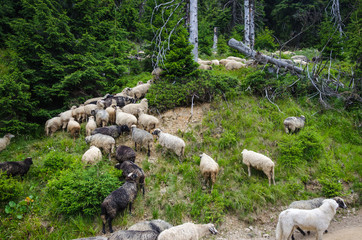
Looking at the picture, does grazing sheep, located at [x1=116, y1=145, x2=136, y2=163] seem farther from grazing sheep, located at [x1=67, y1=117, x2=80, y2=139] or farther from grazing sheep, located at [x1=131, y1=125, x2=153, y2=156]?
grazing sheep, located at [x1=67, y1=117, x2=80, y2=139]

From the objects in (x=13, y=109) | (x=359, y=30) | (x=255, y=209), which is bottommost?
(x=255, y=209)

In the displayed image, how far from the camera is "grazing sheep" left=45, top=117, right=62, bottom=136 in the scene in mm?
9414

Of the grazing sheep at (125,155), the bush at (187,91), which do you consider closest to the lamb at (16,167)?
the grazing sheep at (125,155)

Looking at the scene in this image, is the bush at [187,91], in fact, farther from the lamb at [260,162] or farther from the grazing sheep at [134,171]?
the lamb at [260,162]

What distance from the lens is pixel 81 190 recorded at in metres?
5.76

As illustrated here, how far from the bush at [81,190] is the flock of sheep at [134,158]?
1.31 feet

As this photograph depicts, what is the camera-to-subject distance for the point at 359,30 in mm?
8828

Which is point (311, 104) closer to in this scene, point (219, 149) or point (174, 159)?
point (219, 149)

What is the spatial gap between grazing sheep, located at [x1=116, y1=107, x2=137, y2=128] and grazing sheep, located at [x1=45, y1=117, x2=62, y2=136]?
3086 mm

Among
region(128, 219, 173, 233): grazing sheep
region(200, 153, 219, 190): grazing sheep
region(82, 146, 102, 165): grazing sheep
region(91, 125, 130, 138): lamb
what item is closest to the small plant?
region(82, 146, 102, 165): grazing sheep

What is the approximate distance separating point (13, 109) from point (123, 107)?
5042 millimetres

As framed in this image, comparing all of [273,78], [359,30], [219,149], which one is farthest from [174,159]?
[359,30]

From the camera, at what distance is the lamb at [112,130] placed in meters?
8.34

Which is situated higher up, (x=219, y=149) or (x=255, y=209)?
(x=219, y=149)
